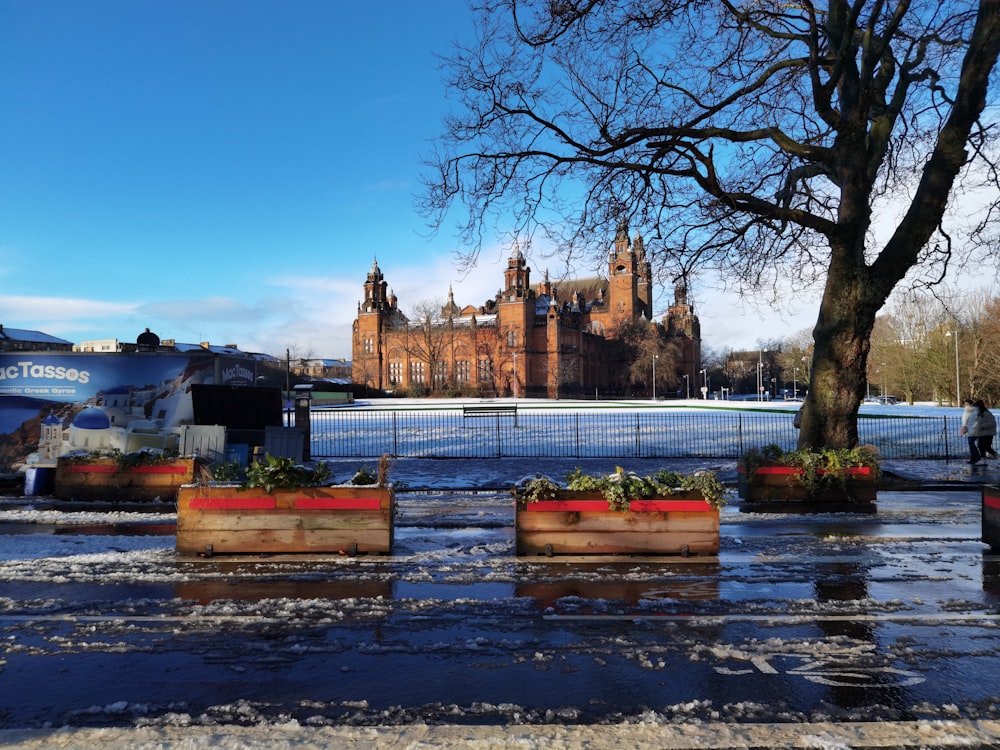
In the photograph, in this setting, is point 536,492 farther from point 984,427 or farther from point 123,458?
point 984,427

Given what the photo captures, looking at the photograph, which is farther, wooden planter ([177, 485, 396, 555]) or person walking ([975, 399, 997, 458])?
person walking ([975, 399, 997, 458])

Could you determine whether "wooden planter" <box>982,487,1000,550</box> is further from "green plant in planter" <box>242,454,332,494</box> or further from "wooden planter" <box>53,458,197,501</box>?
"wooden planter" <box>53,458,197,501</box>

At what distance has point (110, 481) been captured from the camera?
1368cm

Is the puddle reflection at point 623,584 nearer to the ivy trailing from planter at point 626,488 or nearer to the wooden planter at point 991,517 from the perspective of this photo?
the ivy trailing from planter at point 626,488

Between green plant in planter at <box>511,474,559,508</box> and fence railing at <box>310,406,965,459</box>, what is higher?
green plant in planter at <box>511,474,559,508</box>

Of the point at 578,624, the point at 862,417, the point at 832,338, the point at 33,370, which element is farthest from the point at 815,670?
the point at 862,417

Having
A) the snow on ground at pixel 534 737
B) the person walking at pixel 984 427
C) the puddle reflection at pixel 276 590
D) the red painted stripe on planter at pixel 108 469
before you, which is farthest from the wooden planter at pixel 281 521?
the person walking at pixel 984 427

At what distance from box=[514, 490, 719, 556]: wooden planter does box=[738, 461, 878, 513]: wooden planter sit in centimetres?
490

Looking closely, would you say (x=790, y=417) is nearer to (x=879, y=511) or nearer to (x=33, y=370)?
(x=879, y=511)

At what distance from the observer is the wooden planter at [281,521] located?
864 centimetres

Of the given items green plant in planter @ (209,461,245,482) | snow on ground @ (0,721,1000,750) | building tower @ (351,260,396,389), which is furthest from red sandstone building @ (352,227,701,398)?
snow on ground @ (0,721,1000,750)

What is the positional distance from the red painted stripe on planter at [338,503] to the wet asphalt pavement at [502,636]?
0.65 metres

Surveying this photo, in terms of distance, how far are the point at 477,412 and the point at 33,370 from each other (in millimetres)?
22138

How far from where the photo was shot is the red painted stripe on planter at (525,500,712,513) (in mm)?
8500
